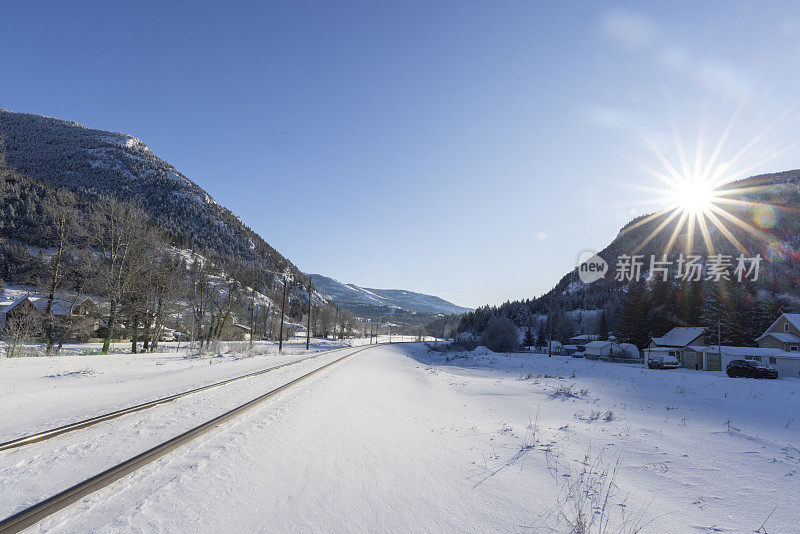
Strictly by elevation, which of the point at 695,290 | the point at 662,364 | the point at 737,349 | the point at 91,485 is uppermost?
the point at 695,290

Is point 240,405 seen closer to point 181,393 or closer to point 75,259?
point 181,393

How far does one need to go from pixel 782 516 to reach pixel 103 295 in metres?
36.2

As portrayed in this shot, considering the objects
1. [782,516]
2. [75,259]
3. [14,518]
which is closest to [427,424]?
[782,516]

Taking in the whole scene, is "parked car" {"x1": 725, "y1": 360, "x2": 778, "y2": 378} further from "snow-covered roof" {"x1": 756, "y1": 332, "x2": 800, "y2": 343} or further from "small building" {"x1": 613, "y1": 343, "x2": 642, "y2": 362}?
"small building" {"x1": 613, "y1": 343, "x2": 642, "y2": 362}

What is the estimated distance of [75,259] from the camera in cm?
2681

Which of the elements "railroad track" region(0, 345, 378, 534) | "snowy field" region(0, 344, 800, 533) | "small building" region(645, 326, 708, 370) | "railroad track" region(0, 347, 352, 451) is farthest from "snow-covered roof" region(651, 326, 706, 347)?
"railroad track" region(0, 345, 378, 534)

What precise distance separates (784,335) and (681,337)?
1066 cm

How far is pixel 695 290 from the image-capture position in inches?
2478

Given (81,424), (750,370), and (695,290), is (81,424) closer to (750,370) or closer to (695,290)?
(750,370)

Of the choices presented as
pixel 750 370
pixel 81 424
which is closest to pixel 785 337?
pixel 750 370

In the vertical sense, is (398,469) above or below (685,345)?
→ above

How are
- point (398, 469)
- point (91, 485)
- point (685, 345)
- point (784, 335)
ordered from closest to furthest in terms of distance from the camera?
point (91, 485)
point (398, 469)
point (784, 335)
point (685, 345)

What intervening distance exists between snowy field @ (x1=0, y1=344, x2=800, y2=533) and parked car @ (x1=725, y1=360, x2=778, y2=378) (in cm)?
2540

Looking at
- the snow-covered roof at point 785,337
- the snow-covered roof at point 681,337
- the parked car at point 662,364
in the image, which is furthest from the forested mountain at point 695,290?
the parked car at point 662,364
